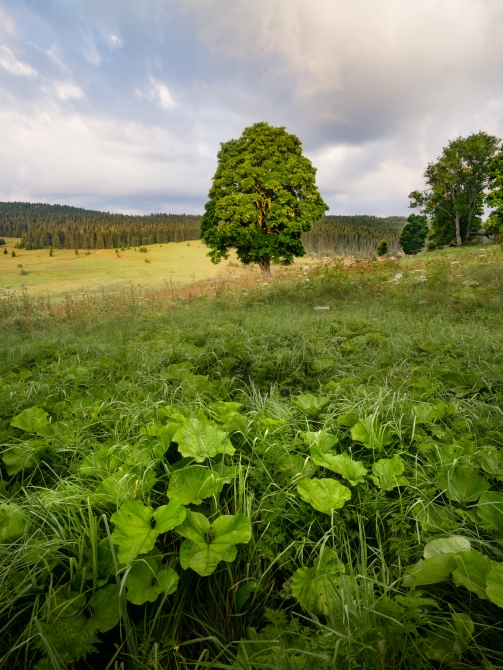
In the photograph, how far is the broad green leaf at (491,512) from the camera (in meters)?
1.32

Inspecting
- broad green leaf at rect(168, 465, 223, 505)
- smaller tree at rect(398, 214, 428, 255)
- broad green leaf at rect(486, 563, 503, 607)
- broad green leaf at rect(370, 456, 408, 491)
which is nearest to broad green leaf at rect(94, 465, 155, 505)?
broad green leaf at rect(168, 465, 223, 505)

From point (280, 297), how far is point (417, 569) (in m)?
8.52

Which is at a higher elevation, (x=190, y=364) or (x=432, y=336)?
(x=432, y=336)

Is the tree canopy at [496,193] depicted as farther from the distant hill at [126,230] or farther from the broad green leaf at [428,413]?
the broad green leaf at [428,413]

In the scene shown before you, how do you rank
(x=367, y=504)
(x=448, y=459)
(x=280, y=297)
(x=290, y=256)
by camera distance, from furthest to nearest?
(x=290, y=256), (x=280, y=297), (x=448, y=459), (x=367, y=504)

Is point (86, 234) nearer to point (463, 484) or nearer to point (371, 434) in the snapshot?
point (371, 434)

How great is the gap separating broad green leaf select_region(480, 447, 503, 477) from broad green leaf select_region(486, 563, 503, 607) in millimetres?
646

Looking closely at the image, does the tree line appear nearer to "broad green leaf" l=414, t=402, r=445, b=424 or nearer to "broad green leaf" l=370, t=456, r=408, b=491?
"broad green leaf" l=414, t=402, r=445, b=424

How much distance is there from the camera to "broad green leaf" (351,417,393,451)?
194 cm

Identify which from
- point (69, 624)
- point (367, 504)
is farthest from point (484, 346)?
point (69, 624)

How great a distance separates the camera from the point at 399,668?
2.90 feet

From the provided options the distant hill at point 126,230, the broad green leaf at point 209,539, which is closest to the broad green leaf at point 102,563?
the broad green leaf at point 209,539

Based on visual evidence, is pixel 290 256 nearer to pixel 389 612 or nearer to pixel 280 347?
pixel 280 347

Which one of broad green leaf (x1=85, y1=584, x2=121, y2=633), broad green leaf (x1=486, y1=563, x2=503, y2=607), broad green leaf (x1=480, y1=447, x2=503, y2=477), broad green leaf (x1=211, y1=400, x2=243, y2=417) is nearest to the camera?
broad green leaf (x1=486, y1=563, x2=503, y2=607)
